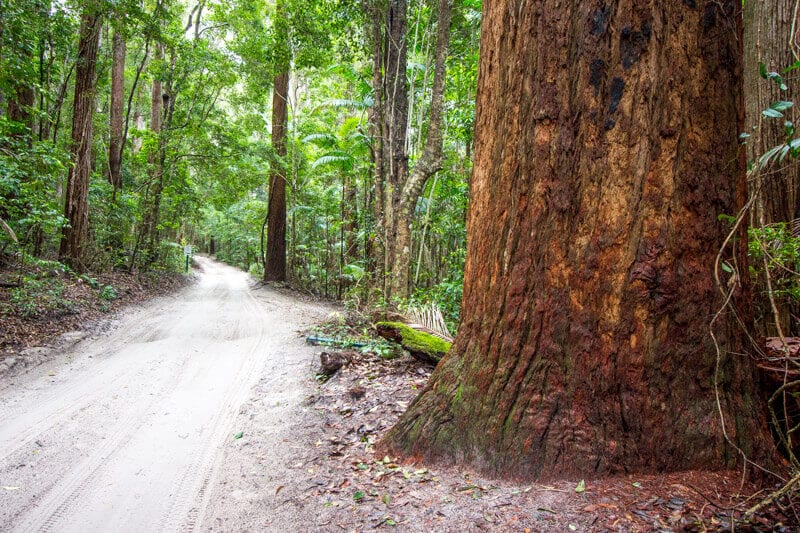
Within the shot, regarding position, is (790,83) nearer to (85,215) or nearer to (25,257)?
(25,257)

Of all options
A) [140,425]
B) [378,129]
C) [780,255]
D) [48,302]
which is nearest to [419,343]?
[140,425]

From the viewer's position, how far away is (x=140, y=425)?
15.0ft

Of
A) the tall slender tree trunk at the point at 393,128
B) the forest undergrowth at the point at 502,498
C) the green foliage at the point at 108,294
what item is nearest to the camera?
the forest undergrowth at the point at 502,498

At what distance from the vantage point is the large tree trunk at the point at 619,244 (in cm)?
237

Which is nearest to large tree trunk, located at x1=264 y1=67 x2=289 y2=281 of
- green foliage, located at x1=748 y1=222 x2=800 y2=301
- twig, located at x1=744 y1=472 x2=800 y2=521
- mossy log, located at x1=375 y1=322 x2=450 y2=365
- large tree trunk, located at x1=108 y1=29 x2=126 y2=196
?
large tree trunk, located at x1=108 y1=29 x2=126 y2=196

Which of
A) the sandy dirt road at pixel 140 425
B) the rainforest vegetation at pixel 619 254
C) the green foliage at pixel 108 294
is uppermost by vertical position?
the rainforest vegetation at pixel 619 254

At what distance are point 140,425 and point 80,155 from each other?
10.6m

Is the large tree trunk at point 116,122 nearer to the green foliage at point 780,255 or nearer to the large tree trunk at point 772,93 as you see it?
the large tree trunk at point 772,93

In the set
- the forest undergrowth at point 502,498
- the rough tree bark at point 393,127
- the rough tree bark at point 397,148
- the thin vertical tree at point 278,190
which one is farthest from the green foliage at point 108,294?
the forest undergrowth at point 502,498

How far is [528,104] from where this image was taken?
8.86 feet

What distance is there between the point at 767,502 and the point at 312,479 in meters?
2.72

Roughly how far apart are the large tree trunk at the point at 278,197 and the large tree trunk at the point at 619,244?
16.3 m

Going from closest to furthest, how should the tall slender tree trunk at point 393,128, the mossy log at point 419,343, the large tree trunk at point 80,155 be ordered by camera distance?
1. the mossy log at point 419,343
2. the tall slender tree trunk at point 393,128
3. the large tree trunk at point 80,155

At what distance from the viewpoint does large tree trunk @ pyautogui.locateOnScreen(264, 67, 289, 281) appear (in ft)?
59.8
